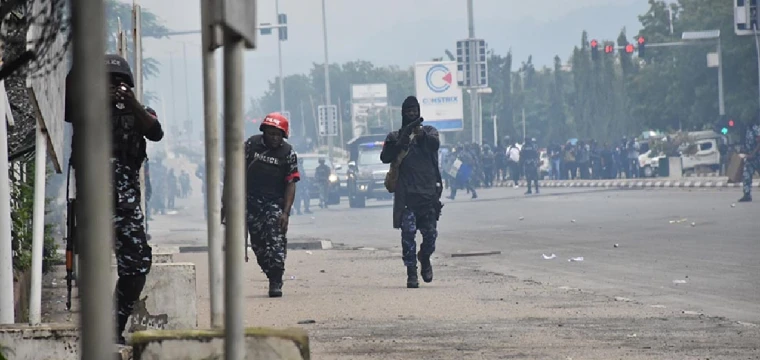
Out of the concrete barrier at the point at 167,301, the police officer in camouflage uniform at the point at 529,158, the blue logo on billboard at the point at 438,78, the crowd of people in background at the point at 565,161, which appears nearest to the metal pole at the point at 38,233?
the concrete barrier at the point at 167,301

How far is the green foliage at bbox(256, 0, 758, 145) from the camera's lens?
63500mm

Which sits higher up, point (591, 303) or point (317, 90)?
point (317, 90)

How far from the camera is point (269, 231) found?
11945 millimetres

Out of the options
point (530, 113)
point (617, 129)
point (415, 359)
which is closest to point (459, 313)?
point (415, 359)

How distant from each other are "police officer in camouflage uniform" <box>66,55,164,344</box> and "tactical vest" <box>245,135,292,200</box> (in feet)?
15.1

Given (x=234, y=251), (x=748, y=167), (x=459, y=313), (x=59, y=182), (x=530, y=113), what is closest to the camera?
(x=234, y=251)

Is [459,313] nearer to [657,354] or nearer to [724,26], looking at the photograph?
[657,354]

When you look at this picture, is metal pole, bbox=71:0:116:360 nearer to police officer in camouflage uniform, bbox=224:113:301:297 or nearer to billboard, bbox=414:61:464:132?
police officer in camouflage uniform, bbox=224:113:301:297

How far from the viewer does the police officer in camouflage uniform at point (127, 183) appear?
7.07 metres

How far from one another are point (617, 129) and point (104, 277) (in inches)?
3435

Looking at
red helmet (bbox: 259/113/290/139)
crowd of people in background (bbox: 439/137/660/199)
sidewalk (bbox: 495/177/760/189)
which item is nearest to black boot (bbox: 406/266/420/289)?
red helmet (bbox: 259/113/290/139)

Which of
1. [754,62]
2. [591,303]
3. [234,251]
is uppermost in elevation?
[754,62]

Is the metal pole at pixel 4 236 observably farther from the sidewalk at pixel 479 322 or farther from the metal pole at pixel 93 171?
the metal pole at pixel 93 171

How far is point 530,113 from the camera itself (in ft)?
374
